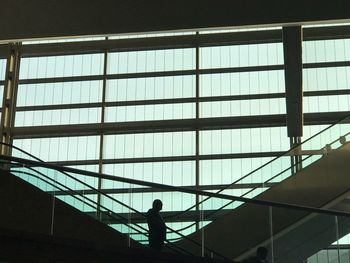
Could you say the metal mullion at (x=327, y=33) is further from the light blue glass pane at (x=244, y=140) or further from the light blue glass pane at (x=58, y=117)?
the light blue glass pane at (x=58, y=117)

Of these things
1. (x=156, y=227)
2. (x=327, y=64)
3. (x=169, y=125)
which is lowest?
(x=156, y=227)

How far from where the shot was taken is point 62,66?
105 feet

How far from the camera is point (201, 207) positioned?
1153cm

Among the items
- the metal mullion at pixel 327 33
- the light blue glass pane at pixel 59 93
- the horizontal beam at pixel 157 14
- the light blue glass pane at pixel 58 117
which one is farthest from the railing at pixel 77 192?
the metal mullion at pixel 327 33

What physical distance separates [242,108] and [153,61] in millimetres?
5116

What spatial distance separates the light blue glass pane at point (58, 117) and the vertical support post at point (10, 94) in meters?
0.41

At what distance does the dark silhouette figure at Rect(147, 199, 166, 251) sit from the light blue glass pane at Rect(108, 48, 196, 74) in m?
20.9

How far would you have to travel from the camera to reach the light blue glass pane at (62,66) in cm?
3164

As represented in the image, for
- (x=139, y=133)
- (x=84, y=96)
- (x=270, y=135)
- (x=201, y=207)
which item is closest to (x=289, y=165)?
(x=201, y=207)

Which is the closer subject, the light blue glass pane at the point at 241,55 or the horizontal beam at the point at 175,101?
the horizontal beam at the point at 175,101

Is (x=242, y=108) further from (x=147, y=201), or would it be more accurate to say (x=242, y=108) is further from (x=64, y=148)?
(x=147, y=201)

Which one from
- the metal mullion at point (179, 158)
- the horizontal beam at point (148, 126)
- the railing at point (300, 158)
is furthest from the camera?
the horizontal beam at point (148, 126)

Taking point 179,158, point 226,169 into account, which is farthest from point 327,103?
point 179,158

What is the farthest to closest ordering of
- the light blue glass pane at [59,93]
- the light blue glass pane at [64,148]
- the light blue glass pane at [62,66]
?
the light blue glass pane at [62,66]
the light blue glass pane at [59,93]
the light blue glass pane at [64,148]
